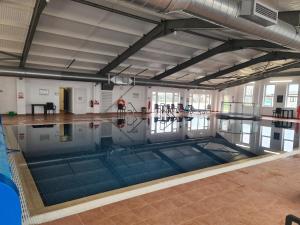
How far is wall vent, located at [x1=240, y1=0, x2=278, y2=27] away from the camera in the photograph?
123 inches

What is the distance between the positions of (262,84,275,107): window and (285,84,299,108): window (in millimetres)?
1004

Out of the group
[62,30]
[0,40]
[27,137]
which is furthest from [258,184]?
[0,40]

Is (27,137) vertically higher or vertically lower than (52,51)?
lower

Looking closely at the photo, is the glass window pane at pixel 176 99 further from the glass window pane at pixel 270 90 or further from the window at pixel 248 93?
the glass window pane at pixel 270 90

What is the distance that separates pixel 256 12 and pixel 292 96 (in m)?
13.5

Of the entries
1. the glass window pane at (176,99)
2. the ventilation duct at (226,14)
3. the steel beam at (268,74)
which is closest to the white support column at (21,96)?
the ventilation duct at (226,14)

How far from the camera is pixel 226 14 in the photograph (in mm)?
3115

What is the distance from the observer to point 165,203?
201 centimetres

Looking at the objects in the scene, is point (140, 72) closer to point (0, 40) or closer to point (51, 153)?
point (0, 40)

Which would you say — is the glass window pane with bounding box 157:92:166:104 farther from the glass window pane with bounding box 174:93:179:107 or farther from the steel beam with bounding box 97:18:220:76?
the steel beam with bounding box 97:18:220:76

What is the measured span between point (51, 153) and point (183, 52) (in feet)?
23.2

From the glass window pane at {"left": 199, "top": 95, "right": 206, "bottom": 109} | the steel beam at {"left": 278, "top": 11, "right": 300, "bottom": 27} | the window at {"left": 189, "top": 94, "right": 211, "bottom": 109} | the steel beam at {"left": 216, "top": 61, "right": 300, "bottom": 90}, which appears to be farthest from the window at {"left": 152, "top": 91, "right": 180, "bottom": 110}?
the steel beam at {"left": 278, "top": 11, "right": 300, "bottom": 27}

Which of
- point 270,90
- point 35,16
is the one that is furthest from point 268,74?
point 35,16

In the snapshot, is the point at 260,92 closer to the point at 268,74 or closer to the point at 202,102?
the point at 268,74
